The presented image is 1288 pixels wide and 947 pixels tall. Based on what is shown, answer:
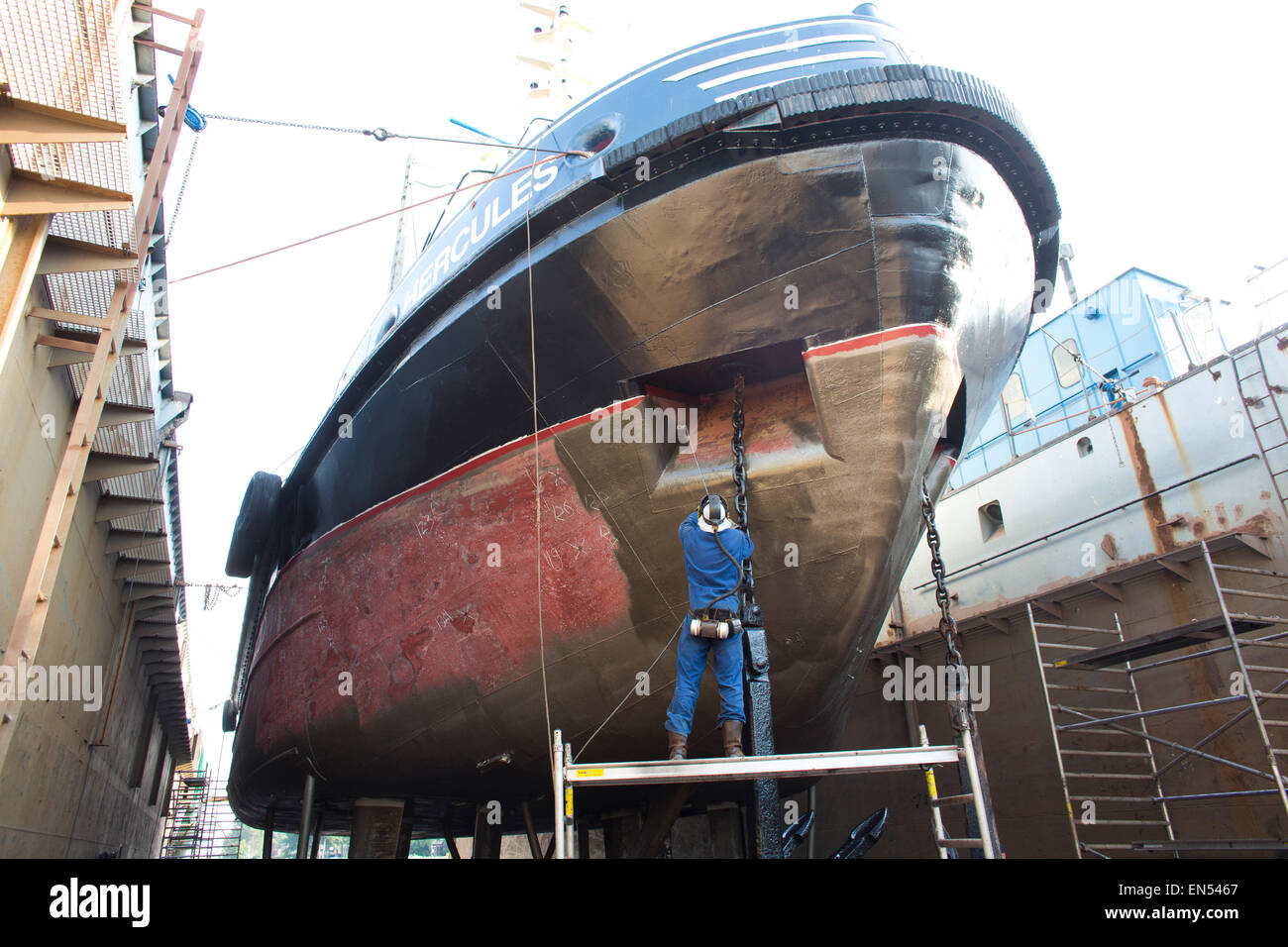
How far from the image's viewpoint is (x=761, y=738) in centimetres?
330

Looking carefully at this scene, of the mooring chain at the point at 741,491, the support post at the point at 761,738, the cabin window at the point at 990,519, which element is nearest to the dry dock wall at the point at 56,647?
the mooring chain at the point at 741,491

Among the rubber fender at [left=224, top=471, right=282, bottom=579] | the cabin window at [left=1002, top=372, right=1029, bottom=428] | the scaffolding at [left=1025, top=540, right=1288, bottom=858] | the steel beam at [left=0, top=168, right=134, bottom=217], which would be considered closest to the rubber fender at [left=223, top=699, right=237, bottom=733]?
the rubber fender at [left=224, top=471, right=282, bottom=579]

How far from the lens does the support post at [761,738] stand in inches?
121

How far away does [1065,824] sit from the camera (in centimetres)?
719

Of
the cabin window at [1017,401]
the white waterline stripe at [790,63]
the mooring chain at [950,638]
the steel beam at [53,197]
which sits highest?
the cabin window at [1017,401]

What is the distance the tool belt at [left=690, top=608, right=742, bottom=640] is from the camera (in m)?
3.43

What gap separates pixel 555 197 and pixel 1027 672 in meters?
6.94

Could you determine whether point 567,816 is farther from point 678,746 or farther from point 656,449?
point 656,449

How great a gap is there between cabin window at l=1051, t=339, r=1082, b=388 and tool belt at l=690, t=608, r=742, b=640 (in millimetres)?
11517

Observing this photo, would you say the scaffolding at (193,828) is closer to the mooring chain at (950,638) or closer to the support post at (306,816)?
the support post at (306,816)

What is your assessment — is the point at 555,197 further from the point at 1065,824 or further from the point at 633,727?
the point at 1065,824

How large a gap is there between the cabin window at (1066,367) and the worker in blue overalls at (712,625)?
11313 mm

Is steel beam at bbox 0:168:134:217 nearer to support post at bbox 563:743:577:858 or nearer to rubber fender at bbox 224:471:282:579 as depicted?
support post at bbox 563:743:577:858

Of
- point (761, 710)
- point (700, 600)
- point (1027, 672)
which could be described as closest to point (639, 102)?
point (700, 600)
